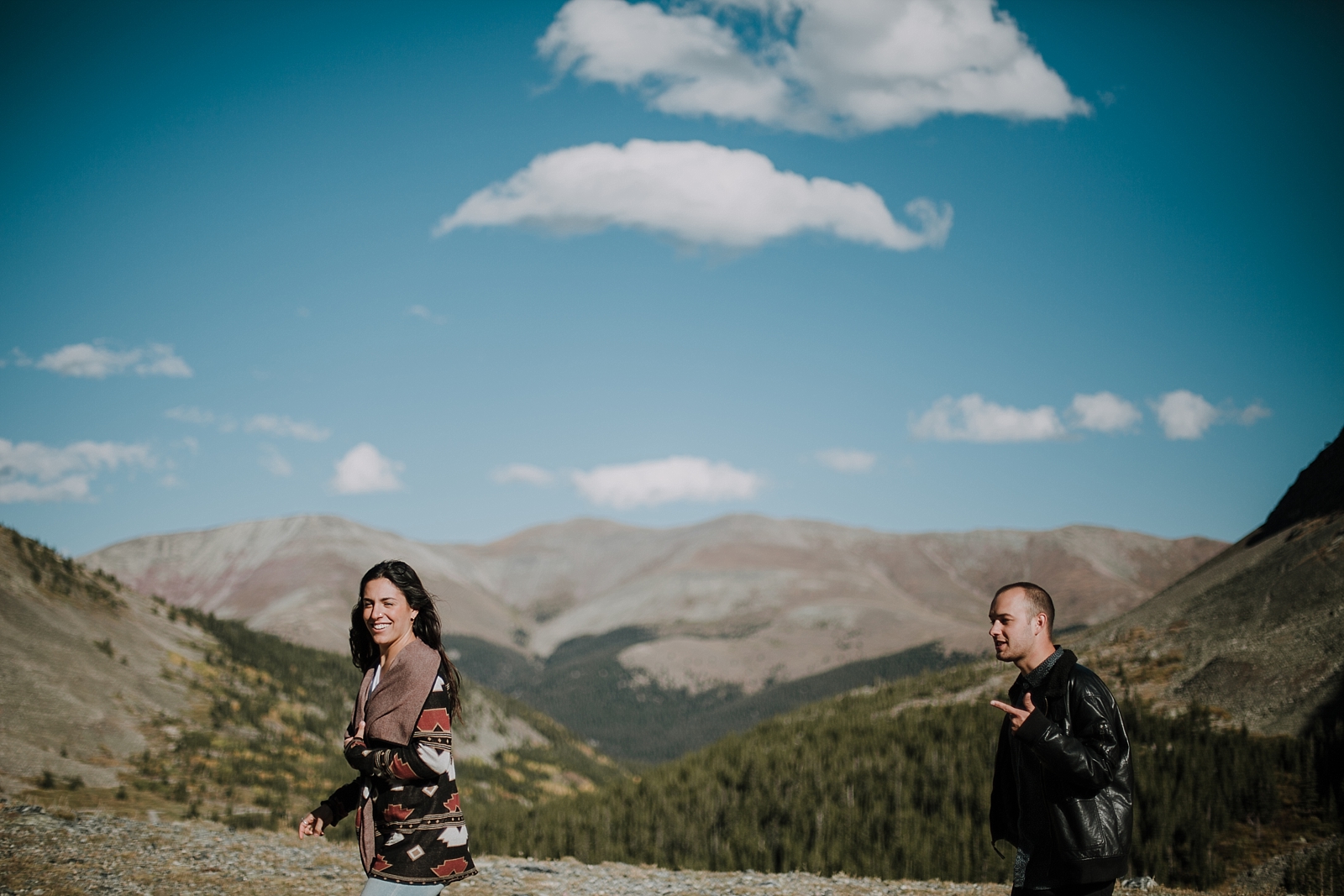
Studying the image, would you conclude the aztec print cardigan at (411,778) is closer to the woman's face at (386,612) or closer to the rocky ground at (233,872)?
the woman's face at (386,612)

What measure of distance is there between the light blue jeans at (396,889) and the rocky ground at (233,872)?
25.1 feet

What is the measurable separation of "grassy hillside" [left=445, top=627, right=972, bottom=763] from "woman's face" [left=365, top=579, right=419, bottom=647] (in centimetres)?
9386

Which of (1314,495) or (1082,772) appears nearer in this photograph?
(1082,772)

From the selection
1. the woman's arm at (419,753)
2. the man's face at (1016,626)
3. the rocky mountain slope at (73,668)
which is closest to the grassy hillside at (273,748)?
the rocky mountain slope at (73,668)

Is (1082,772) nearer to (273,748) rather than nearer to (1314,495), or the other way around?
(273,748)

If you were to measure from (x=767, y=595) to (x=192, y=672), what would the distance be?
512ft

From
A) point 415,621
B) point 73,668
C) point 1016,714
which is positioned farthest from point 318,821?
point 73,668

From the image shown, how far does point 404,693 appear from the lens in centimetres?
393

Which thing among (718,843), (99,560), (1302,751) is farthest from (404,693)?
(99,560)

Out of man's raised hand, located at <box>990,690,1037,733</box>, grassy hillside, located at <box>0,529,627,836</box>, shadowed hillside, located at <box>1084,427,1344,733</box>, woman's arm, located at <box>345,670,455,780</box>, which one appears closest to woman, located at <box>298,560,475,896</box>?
woman's arm, located at <box>345,670,455,780</box>

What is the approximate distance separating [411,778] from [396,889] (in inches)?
20.6

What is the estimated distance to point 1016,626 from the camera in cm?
405

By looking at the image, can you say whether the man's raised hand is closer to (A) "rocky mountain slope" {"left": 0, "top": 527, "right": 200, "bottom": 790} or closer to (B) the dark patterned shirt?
(B) the dark patterned shirt

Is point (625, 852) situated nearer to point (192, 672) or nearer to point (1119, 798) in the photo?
point (1119, 798)
